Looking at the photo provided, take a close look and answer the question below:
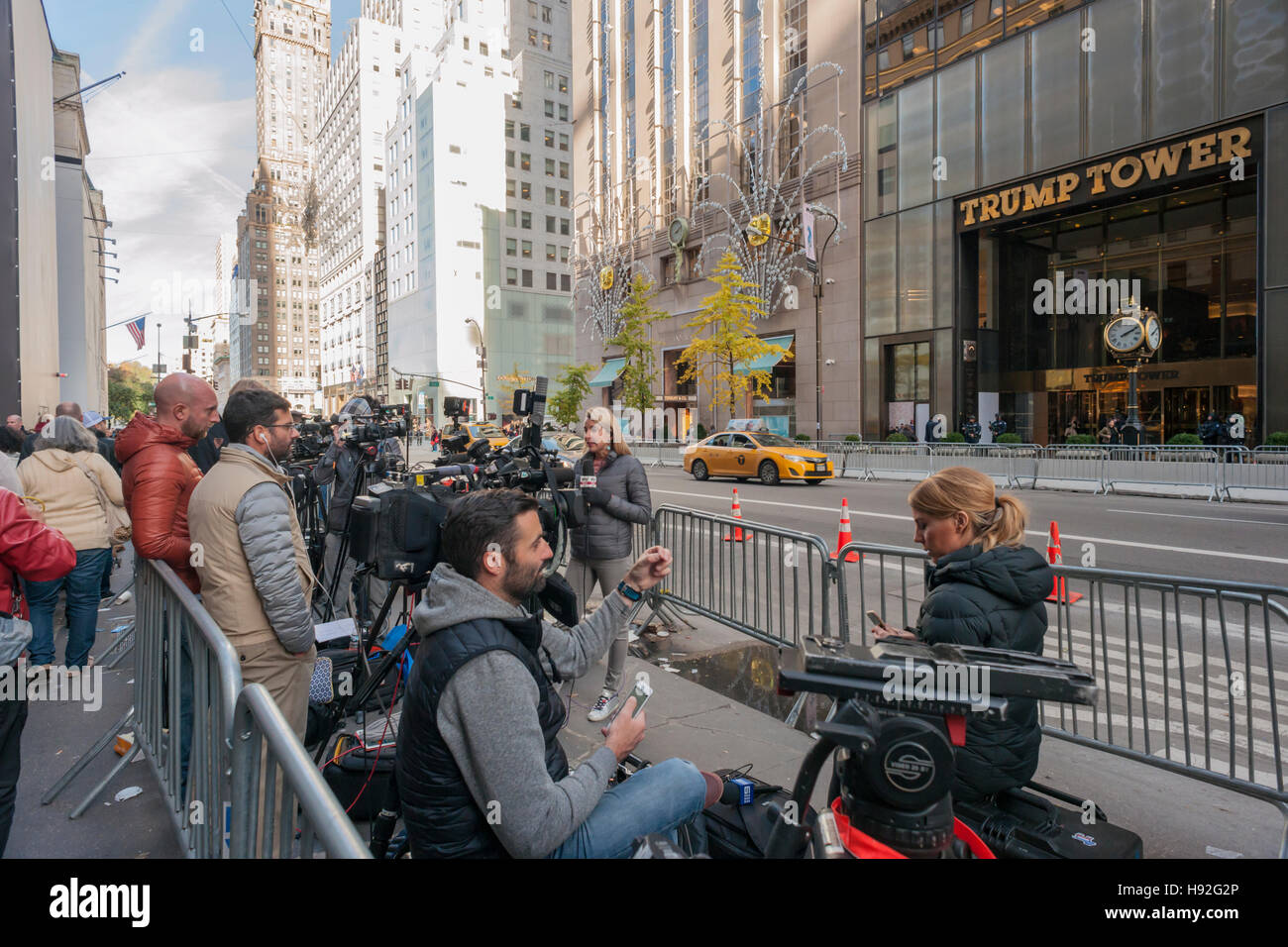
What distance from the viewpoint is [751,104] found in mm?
34312

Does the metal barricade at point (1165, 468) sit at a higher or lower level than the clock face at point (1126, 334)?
lower

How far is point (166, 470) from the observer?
371cm

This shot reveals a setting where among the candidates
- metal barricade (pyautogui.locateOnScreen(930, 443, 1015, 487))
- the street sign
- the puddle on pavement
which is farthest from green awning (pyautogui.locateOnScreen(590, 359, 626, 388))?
the puddle on pavement

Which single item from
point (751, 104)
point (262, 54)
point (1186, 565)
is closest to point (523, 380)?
point (751, 104)

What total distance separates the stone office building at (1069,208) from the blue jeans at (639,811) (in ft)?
80.4

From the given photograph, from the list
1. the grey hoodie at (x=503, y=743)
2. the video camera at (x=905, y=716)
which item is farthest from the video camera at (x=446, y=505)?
the video camera at (x=905, y=716)

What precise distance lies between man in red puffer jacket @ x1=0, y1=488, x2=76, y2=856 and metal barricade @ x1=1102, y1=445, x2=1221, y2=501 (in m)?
18.8

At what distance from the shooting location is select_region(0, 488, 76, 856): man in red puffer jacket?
2.68 m

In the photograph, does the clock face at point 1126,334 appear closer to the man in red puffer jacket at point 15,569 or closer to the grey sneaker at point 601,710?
the grey sneaker at point 601,710

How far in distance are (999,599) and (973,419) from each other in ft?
89.8

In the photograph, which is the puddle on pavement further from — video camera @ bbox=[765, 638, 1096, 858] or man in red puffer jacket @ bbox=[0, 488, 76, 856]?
man in red puffer jacket @ bbox=[0, 488, 76, 856]

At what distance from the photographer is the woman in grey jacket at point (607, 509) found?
5.44 m

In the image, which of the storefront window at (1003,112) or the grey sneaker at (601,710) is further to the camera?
the storefront window at (1003,112)
